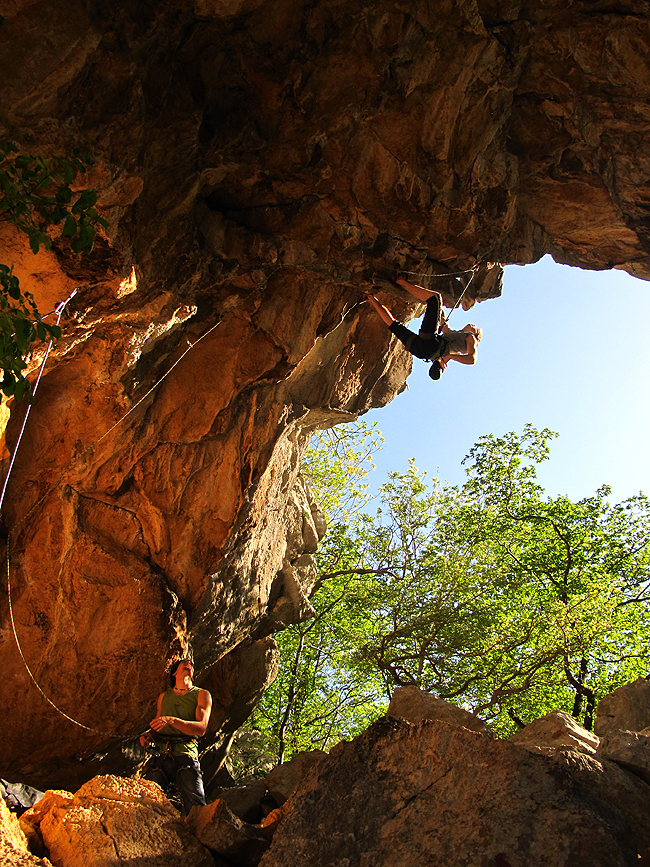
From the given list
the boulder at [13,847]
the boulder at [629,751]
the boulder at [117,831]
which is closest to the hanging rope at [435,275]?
the boulder at [629,751]

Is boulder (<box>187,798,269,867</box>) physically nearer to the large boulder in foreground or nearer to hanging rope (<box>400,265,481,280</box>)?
the large boulder in foreground

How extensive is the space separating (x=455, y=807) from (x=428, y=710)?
3.68 meters

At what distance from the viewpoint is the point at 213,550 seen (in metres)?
9.41

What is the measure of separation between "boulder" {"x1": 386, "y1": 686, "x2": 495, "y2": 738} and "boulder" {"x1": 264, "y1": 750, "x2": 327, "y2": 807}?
135cm

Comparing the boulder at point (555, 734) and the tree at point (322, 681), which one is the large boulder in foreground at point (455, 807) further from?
the tree at point (322, 681)

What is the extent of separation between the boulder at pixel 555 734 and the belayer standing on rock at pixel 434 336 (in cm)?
543

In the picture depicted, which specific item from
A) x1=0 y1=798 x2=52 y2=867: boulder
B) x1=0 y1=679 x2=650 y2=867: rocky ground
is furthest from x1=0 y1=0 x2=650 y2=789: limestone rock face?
x1=0 y1=798 x2=52 y2=867: boulder

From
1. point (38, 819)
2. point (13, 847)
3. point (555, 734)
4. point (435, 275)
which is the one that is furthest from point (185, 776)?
point (435, 275)

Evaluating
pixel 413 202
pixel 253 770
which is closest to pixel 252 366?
pixel 413 202

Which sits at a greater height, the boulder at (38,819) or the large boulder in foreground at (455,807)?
the large boulder in foreground at (455,807)

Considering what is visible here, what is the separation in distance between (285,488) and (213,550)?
2.75 meters

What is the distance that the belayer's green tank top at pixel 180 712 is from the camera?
675cm

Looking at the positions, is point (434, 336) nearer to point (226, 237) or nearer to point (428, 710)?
point (226, 237)

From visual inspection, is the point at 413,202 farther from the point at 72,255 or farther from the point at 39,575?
the point at 39,575
